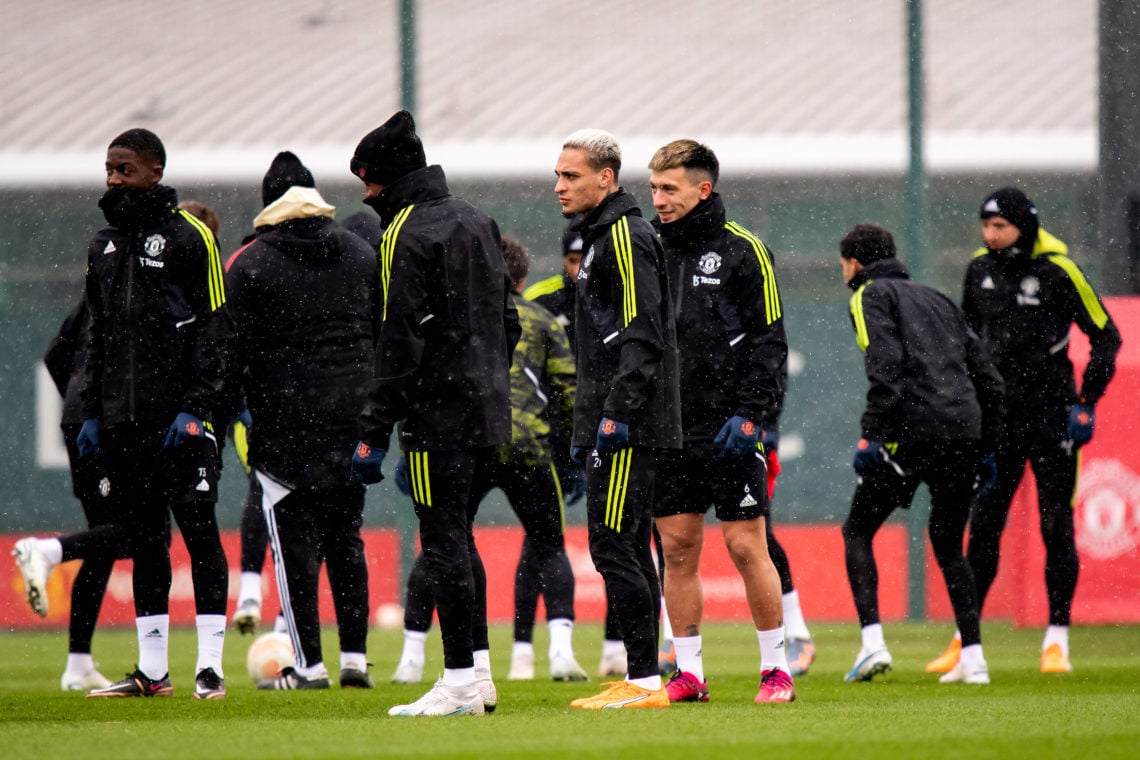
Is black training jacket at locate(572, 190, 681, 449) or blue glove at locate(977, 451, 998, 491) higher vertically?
black training jacket at locate(572, 190, 681, 449)

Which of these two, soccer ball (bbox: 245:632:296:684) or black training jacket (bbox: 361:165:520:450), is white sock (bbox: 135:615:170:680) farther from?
black training jacket (bbox: 361:165:520:450)

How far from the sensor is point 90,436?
7465mm

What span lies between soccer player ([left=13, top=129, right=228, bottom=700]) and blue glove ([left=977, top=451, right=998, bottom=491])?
379 centimetres

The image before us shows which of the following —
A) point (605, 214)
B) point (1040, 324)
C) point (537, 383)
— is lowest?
point (537, 383)

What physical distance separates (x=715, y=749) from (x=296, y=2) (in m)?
16.3

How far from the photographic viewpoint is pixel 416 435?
6.33 metres

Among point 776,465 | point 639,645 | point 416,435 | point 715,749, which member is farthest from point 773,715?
point 776,465

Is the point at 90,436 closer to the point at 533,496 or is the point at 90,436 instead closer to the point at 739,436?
the point at 533,496

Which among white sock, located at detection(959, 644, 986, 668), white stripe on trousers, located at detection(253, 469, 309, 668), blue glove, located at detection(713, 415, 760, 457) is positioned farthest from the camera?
white sock, located at detection(959, 644, 986, 668)

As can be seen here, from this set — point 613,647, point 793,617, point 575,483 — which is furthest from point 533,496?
point 793,617

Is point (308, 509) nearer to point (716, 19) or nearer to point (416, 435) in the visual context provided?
point (416, 435)

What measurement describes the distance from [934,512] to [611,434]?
2758mm

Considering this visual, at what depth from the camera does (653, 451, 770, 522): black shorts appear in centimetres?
703

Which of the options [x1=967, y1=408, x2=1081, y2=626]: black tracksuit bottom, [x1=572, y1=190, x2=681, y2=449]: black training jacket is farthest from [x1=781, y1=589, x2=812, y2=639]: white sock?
[x1=572, y1=190, x2=681, y2=449]: black training jacket
